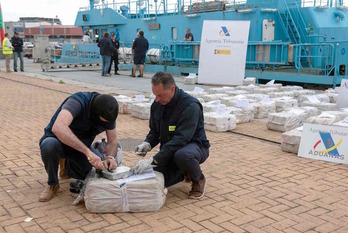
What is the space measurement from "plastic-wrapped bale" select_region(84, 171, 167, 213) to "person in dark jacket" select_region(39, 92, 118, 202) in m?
0.20

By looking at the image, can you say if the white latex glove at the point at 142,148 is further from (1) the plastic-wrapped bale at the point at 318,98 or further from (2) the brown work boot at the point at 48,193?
(1) the plastic-wrapped bale at the point at 318,98

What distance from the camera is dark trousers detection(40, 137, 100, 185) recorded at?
3949mm

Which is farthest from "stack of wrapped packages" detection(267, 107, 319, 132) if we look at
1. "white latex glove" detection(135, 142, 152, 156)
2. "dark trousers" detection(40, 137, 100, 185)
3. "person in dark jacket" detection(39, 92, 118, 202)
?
"dark trousers" detection(40, 137, 100, 185)

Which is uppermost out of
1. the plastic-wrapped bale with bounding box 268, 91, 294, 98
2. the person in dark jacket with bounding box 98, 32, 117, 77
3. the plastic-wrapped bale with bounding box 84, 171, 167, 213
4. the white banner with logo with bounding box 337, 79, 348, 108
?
the person in dark jacket with bounding box 98, 32, 117, 77

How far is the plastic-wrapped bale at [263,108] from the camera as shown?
8516 mm

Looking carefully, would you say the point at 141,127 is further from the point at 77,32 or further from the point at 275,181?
the point at 77,32

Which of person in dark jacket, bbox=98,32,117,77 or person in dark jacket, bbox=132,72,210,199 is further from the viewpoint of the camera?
person in dark jacket, bbox=98,32,117,77

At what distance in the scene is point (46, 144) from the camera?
3.95 m

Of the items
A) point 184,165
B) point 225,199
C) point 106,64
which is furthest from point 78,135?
point 106,64

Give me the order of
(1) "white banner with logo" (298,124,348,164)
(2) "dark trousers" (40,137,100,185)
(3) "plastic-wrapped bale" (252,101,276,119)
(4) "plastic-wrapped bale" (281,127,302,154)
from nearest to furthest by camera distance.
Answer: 1. (2) "dark trousers" (40,137,100,185)
2. (1) "white banner with logo" (298,124,348,164)
3. (4) "plastic-wrapped bale" (281,127,302,154)
4. (3) "plastic-wrapped bale" (252,101,276,119)

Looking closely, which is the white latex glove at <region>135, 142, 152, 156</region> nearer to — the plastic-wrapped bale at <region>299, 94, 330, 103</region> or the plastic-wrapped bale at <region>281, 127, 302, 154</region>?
the plastic-wrapped bale at <region>281, 127, 302, 154</region>

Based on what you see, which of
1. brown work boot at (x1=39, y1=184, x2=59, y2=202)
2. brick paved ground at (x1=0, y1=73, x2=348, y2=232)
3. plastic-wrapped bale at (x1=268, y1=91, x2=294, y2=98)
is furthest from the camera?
plastic-wrapped bale at (x1=268, y1=91, x2=294, y2=98)

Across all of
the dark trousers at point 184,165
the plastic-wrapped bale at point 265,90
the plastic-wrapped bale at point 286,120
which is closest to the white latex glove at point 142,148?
the dark trousers at point 184,165

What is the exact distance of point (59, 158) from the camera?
4.03 metres
